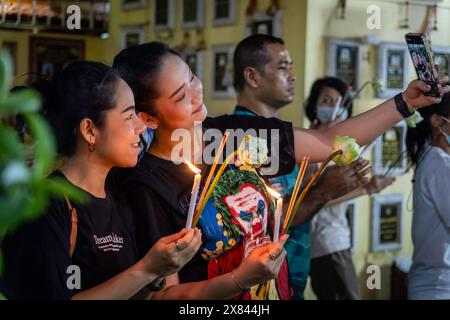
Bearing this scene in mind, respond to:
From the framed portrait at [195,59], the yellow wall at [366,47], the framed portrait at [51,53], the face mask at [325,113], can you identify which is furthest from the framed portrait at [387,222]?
the framed portrait at [51,53]

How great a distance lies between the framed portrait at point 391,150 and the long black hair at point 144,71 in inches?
97.0

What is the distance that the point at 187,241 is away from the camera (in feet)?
4.68

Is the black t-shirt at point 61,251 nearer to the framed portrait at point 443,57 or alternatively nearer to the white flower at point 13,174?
the white flower at point 13,174

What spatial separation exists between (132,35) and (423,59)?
263 cm

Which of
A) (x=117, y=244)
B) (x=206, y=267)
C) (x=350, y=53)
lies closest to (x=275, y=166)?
(x=206, y=267)

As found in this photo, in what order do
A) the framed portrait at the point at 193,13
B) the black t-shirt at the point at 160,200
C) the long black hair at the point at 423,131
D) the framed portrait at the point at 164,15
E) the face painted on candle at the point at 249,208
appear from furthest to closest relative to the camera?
the framed portrait at the point at 164,15 < the framed portrait at the point at 193,13 < the long black hair at the point at 423,131 < the face painted on candle at the point at 249,208 < the black t-shirt at the point at 160,200

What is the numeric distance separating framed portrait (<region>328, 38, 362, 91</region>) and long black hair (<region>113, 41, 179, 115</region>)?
2229mm

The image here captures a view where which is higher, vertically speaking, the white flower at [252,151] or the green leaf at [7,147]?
the green leaf at [7,147]

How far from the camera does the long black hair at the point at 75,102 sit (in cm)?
157

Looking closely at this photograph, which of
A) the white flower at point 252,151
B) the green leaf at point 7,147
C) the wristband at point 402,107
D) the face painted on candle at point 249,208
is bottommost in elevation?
the face painted on candle at point 249,208

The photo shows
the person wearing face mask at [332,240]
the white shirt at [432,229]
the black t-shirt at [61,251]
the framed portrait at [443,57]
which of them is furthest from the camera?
the framed portrait at [443,57]

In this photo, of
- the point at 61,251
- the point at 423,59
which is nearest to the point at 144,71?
the point at 61,251

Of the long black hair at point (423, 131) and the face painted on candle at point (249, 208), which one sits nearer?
the face painted on candle at point (249, 208)
